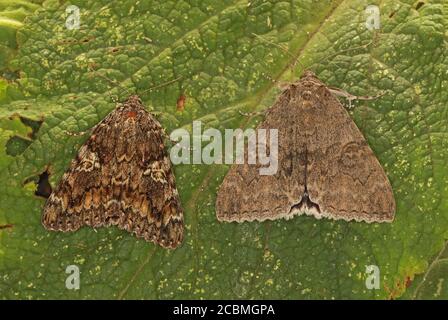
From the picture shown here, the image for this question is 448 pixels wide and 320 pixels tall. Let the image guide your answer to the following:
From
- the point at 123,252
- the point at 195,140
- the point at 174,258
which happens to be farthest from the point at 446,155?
the point at 123,252

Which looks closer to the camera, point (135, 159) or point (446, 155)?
point (446, 155)

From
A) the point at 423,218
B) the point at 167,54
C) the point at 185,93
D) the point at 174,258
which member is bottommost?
the point at 174,258

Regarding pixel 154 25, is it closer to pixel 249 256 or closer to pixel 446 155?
pixel 249 256

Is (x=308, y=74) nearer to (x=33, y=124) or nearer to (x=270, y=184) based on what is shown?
(x=270, y=184)

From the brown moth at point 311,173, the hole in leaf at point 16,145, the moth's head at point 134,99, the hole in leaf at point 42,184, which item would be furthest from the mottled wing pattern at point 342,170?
the hole in leaf at point 16,145

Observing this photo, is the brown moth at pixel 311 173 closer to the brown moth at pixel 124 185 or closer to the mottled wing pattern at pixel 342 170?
the mottled wing pattern at pixel 342 170

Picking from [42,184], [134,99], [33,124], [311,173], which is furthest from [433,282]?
[33,124]

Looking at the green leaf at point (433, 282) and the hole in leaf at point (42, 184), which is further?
the hole in leaf at point (42, 184)
